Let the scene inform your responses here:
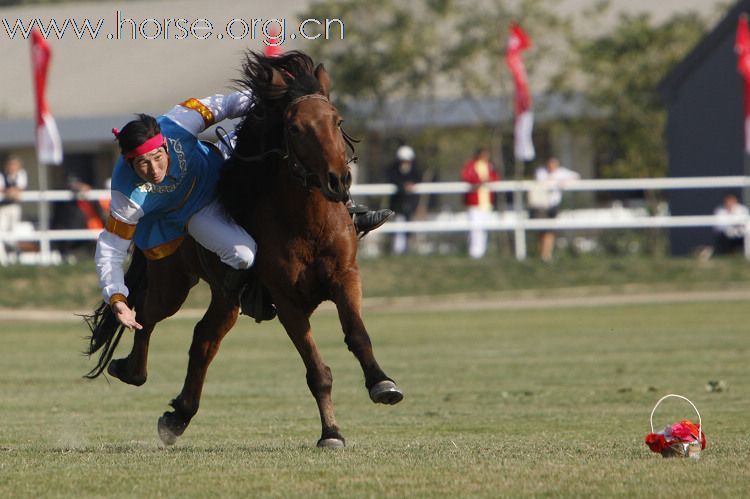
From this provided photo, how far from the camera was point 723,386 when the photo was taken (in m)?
12.1

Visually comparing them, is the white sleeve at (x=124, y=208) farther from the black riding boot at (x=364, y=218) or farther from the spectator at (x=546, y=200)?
the spectator at (x=546, y=200)

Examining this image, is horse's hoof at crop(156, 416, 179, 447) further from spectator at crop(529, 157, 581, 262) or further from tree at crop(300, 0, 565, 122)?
tree at crop(300, 0, 565, 122)

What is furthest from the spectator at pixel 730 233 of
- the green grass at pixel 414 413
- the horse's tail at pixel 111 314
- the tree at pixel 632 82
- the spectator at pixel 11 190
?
the horse's tail at pixel 111 314

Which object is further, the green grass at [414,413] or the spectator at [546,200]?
the spectator at [546,200]

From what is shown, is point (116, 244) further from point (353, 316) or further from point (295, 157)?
point (353, 316)

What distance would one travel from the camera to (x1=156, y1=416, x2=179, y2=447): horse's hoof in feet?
29.2

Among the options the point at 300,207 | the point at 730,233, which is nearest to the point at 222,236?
the point at 300,207

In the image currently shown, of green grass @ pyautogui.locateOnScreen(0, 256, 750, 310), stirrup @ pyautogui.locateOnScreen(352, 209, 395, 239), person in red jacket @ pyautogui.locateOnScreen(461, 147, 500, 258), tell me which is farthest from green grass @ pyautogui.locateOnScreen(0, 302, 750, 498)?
person in red jacket @ pyautogui.locateOnScreen(461, 147, 500, 258)

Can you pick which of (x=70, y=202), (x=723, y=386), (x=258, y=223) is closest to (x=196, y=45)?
(x=70, y=202)

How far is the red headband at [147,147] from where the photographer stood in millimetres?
7977

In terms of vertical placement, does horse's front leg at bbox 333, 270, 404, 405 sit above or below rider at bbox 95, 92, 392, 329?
below

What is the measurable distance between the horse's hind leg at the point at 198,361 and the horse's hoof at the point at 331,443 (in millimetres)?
1258

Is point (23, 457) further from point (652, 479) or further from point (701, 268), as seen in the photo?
point (701, 268)

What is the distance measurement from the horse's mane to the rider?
0.38 feet
